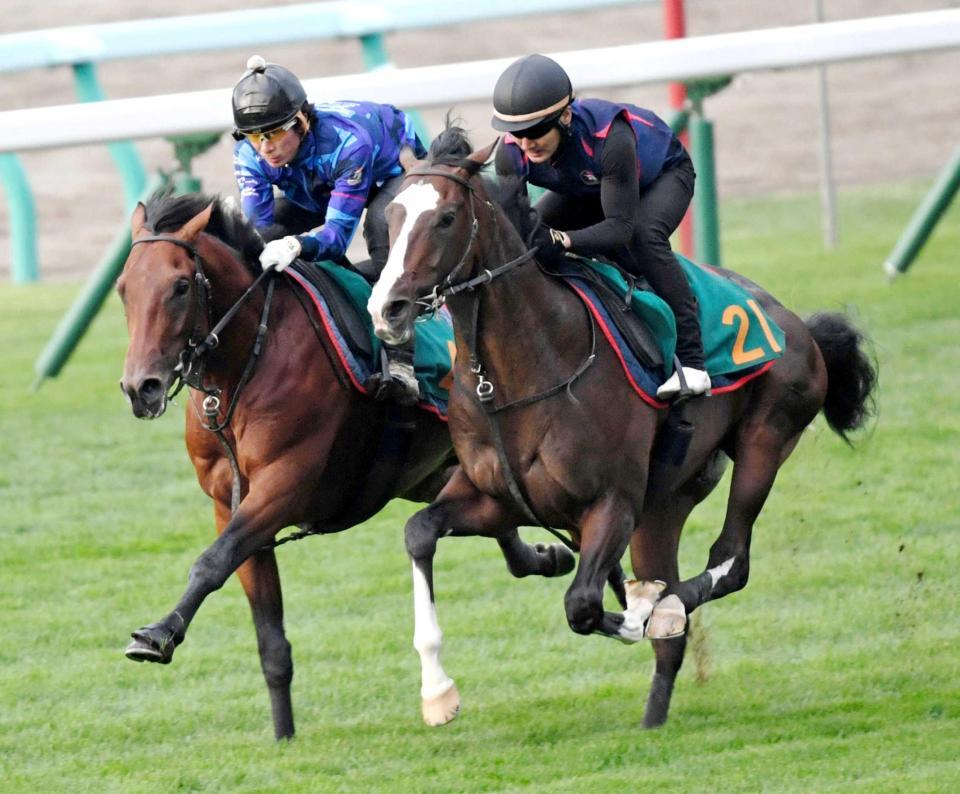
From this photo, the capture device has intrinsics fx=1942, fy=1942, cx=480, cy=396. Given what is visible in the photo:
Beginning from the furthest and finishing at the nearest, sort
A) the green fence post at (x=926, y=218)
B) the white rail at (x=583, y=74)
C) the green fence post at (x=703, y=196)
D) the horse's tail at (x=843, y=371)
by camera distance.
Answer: the green fence post at (x=926, y=218)
the green fence post at (x=703, y=196)
the white rail at (x=583, y=74)
the horse's tail at (x=843, y=371)

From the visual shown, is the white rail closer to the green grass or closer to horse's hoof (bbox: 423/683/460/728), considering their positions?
the green grass

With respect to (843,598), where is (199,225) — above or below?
above

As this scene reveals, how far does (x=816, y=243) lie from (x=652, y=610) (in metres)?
10.8

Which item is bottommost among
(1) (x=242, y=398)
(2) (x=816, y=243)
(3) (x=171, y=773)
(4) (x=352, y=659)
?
(2) (x=816, y=243)

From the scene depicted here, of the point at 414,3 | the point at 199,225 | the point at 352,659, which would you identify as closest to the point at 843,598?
the point at 352,659

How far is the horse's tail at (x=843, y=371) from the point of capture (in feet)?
24.0

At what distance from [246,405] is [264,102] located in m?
0.98

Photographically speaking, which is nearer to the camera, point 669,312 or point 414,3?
point 669,312

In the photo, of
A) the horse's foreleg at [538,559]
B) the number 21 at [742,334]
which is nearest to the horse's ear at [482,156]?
the number 21 at [742,334]

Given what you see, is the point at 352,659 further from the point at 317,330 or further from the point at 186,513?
the point at 186,513

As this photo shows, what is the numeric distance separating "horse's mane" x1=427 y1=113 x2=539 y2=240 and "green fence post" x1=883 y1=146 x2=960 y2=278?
25.7 ft

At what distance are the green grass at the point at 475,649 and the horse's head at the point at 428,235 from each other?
1538 mm

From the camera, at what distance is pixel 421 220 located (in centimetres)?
549

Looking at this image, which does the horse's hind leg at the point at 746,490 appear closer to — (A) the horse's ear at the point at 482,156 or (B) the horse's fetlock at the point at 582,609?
(B) the horse's fetlock at the point at 582,609
